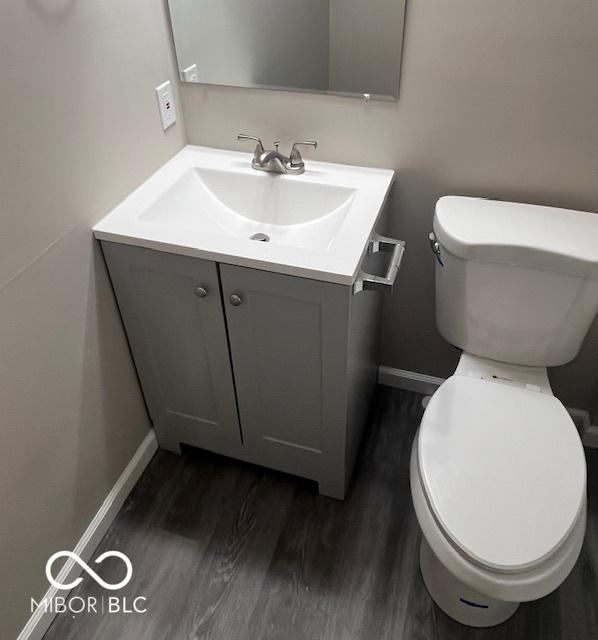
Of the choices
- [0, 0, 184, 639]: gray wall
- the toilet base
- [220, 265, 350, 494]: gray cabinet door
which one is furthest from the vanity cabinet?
the toilet base

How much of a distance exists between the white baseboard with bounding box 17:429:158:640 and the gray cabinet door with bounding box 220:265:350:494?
0.36 m

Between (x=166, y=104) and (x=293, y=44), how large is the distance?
377 mm

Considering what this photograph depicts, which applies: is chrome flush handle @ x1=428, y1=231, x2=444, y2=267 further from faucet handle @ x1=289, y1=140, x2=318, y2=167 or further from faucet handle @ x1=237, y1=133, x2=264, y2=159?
faucet handle @ x1=237, y1=133, x2=264, y2=159

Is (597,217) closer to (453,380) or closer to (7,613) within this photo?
(453,380)

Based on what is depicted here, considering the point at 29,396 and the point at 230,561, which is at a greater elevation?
the point at 29,396

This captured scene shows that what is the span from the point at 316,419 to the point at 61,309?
0.69 meters

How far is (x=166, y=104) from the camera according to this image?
149 cm

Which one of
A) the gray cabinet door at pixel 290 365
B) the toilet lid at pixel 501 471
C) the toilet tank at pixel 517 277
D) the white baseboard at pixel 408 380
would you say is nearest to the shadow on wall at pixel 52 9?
the gray cabinet door at pixel 290 365

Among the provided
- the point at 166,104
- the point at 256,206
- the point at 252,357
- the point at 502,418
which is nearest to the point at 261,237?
the point at 256,206

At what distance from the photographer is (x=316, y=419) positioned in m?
1.46

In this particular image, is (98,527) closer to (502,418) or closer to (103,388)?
(103,388)

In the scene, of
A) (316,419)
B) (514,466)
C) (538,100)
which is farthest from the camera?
(316,419)

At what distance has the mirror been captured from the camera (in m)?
1.33

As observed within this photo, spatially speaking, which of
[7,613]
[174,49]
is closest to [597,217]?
[174,49]
